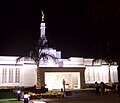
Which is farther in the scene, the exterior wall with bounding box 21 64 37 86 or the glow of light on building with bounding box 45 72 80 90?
the glow of light on building with bounding box 45 72 80 90

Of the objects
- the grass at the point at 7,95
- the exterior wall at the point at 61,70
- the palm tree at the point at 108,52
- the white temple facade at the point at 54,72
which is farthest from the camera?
the exterior wall at the point at 61,70

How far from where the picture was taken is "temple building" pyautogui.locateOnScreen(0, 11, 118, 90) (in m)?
45.4

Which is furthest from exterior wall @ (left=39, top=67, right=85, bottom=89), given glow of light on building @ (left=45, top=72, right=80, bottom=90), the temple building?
glow of light on building @ (left=45, top=72, right=80, bottom=90)

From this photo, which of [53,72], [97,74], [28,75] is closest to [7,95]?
[28,75]

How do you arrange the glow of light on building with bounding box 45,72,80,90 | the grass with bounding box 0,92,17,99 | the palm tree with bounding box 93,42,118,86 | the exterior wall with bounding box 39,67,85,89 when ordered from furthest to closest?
the glow of light on building with bounding box 45,72,80,90 < the exterior wall with bounding box 39,67,85,89 < the palm tree with bounding box 93,42,118,86 < the grass with bounding box 0,92,17,99

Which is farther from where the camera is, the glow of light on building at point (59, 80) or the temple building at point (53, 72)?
the glow of light on building at point (59, 80)

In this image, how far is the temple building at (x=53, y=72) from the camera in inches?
1789

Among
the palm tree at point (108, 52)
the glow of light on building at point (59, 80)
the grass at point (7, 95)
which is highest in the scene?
the palm tree at point (108, 52)

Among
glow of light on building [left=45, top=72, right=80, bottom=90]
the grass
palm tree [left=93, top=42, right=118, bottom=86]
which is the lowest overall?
the grass

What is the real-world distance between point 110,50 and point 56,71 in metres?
10.2

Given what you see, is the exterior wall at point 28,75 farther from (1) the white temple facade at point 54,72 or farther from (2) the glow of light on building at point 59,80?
(2) the glow of light on building at point 59,80

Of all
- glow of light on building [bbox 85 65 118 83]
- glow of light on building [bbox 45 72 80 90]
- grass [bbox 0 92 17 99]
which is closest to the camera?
grass [bbox 0 92 17 99]

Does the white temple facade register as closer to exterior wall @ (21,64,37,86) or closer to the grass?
exterior wall @ (21,64,37,86)

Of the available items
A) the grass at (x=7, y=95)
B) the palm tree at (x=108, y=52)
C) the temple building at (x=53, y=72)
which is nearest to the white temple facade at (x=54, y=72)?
the temple building at (x=53, y=72)
